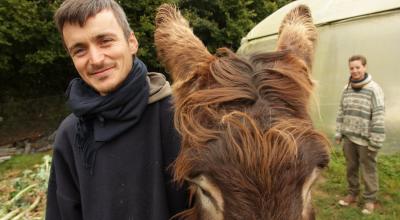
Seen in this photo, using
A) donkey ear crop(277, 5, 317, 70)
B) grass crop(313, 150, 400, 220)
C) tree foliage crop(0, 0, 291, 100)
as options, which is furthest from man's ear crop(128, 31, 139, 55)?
tree foliage crop(0, 0, 291, 100)

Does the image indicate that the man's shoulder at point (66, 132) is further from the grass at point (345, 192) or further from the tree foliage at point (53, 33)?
the tree foliage at point (53, 33)

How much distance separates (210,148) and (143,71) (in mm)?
656

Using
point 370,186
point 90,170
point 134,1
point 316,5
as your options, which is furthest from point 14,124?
point 90,170

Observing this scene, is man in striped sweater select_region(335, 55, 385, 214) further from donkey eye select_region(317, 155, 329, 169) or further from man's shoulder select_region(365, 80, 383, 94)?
donkey eye select_region(317, 155, 329, 169)

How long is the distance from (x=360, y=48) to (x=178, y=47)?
774 cm

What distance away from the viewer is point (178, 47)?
8.89ft

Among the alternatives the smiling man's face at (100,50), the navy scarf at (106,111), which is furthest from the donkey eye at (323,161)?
the smiling man's face at (100,50)

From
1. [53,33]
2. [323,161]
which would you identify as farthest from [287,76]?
[53,33]

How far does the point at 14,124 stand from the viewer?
1834cm

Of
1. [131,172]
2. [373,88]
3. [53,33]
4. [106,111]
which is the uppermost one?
[53,33]

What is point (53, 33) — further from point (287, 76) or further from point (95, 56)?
point (287, 76)

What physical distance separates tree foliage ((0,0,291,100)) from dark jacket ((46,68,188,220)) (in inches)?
486

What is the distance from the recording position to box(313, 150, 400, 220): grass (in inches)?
261

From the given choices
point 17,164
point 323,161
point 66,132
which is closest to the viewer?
point 323,161
